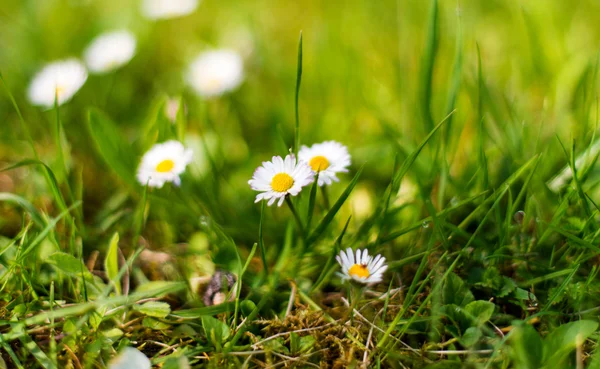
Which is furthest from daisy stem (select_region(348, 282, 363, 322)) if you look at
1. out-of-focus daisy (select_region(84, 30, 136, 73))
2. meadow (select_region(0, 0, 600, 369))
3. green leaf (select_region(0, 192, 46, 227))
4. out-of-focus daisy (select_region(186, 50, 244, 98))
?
out-of-focus daisy (select_region(84, 30, 136, 73))

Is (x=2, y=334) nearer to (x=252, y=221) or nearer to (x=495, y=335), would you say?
(x=252, y=221)

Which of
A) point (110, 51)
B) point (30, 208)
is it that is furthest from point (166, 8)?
point (30, 208)

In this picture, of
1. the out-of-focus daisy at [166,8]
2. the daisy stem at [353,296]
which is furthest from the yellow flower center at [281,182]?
the out-of-focus daisy at [166,8]

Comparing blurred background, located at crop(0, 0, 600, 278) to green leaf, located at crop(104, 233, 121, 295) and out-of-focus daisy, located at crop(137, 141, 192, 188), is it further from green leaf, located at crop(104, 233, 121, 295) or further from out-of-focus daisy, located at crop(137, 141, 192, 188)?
green leaf, located at crop(104, 233, 121, 295)

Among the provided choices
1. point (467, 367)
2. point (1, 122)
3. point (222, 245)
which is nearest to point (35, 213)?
point (222, 245)

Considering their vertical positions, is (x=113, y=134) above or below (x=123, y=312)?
above

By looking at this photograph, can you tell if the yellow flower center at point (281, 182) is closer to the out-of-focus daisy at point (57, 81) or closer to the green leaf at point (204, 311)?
the green leaf at point (204, 311)

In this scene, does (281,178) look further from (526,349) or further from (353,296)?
(526,349)
